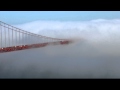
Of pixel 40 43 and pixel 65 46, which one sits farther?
pixel 40 43
